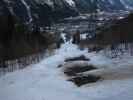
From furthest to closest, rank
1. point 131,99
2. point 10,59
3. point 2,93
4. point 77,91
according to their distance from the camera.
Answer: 1. point 10,59
2. point 2,93
3. point 77,91
4. point 131,99

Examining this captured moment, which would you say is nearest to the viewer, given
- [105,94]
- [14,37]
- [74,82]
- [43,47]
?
[105,94]

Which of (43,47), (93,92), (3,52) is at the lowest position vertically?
(43,47)

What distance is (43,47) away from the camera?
114m

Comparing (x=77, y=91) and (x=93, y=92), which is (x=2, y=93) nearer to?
(x=77, y=91)

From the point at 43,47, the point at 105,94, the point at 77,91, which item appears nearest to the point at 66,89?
the point at 77,91

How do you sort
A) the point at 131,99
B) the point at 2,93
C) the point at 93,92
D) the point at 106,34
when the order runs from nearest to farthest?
the point at 131,99 < the point at 93,92 < the point at 2,93 < the point at 106,34

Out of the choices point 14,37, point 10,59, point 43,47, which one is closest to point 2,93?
point 10,59

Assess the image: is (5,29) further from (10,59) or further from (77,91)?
(77,91)

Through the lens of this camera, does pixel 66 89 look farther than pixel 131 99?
Yes

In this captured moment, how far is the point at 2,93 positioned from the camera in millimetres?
34531

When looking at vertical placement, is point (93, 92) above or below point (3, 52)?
above

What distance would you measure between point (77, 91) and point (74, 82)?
675cm

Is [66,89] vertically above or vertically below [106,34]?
above

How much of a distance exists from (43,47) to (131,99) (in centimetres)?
9095
